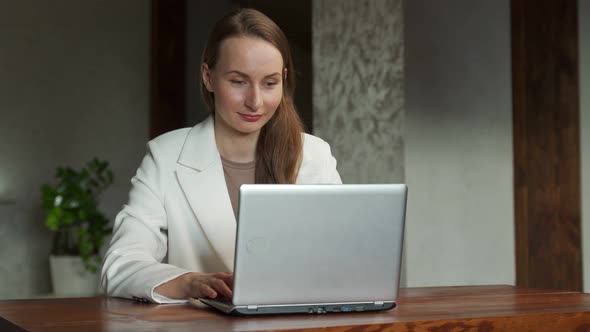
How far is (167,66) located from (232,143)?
4.31 meters

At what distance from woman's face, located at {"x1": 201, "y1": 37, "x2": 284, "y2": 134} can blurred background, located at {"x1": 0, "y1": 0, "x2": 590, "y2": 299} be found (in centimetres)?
124

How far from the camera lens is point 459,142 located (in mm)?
3967

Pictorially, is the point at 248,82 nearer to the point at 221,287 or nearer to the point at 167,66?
the point at 221,287

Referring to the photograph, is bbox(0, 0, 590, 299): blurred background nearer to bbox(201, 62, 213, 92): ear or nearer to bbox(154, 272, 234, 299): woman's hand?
bbox(201, 62, 213, 92): ear

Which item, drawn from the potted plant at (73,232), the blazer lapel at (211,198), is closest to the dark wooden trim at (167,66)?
the potted plant at (73,232)

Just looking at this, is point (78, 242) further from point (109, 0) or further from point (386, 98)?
point (386, 98)

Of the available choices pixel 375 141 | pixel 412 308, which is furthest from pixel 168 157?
pixel 375 141

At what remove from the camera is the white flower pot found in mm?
5445

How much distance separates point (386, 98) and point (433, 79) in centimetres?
82

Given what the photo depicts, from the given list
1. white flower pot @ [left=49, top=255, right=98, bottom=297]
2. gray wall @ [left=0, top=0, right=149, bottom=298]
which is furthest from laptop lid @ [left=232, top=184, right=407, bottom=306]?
gray wall @ [left=0, top=0, right=149, bottom=298]

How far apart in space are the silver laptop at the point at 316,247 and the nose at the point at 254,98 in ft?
1.87

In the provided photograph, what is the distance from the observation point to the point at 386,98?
3172mm

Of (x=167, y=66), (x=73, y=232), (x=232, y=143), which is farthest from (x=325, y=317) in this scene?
(x=167, y=66)

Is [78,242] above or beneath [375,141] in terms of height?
beneath
